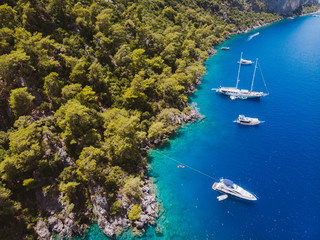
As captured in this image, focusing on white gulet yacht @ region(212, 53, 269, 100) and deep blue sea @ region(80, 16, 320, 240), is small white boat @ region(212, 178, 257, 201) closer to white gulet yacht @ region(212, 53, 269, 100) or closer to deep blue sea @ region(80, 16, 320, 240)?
deep blue sea @ region(80, 16, 320, 240)

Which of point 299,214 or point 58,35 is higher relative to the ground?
point 58,35

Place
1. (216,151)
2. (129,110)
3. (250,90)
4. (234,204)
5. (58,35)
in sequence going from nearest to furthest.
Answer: (234,204), (216,151), (129,110), (58,35), (250,90)

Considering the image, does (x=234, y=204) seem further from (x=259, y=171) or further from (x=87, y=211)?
(x=87, y=211)

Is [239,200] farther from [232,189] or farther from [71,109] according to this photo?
[71,109]

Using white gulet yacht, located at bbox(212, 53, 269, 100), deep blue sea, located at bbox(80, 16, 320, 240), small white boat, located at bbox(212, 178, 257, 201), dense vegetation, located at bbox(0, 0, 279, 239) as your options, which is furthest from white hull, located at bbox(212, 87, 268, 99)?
small white boat, located at bbox(212, 178, 257, 201)

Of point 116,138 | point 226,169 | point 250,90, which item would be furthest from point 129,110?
point 250,90

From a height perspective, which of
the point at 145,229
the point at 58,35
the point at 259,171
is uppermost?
the point at 58,35
